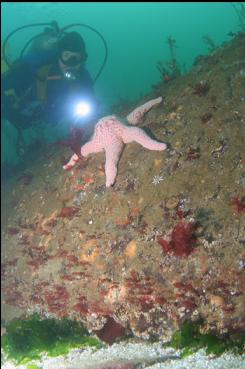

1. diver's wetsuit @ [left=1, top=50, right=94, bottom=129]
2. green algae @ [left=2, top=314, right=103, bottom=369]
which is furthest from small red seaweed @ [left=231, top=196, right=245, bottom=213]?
diver's wetsuit @ [left=1, top=50, right=94, bottom=129]

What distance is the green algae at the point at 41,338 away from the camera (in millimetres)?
5711

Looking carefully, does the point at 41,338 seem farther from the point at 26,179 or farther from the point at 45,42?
the point at 45,42

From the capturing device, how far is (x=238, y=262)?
4.69 meters

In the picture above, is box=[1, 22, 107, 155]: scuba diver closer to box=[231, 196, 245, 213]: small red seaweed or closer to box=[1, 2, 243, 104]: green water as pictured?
box=[231, 196, 245, 213]: small red seaweed

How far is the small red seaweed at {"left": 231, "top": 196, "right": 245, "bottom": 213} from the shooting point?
16.1 feet

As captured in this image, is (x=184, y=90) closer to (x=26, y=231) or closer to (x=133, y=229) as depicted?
(x=133, y=229)

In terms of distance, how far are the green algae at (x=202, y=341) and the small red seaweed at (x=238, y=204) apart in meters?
1.55

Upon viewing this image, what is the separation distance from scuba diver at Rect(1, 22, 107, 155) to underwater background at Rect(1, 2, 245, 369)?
2728mm

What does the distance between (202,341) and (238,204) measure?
1.83 m

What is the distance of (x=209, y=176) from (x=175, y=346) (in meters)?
2.41

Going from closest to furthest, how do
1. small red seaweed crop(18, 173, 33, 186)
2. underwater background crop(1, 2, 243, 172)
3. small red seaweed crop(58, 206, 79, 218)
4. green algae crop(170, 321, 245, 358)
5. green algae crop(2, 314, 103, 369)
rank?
green algae crop(170, 321, 245, 358), green algae crop(2, 314, 103, 369), small red seaweed crop(58, 206, 79, 218), small red seaweed crop(18, 173, 33, 186), underwater background crop(1, 2, 243, 172)

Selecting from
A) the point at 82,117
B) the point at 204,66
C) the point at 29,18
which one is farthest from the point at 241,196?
the point at 29,18

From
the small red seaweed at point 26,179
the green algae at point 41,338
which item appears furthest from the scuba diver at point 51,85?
the green algae at point 41,338

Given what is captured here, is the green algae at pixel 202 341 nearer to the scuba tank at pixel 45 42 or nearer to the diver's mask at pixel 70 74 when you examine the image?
the diver's mask at pixel 70 74
